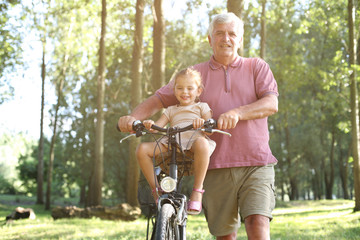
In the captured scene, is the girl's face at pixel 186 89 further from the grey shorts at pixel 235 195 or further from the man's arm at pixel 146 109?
the grey shorts at pixel 235 195

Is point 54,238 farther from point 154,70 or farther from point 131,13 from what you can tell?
point 131,13

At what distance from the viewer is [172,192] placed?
331 centimetres

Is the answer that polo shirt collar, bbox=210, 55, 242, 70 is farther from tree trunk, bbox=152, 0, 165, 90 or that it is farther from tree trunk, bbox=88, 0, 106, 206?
tree trunk, bbox=88, 0, 106, 206

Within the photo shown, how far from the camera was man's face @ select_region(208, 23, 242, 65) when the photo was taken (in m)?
3.94

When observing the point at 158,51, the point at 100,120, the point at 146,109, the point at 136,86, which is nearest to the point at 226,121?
the point at 146,109

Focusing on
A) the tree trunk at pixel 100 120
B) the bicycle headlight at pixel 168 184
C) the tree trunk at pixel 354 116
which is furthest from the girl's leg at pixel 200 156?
the tree trunk at pixel 100 120

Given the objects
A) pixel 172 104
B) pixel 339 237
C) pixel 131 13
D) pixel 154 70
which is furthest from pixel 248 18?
pixel 172 104

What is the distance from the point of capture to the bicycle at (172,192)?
3049 mm

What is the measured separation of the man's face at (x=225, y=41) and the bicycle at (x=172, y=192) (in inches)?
35.1

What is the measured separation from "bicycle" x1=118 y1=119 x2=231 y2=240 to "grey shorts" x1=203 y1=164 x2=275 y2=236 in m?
0.47

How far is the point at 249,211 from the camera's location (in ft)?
11.9

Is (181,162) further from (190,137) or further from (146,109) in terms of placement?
(146,109)

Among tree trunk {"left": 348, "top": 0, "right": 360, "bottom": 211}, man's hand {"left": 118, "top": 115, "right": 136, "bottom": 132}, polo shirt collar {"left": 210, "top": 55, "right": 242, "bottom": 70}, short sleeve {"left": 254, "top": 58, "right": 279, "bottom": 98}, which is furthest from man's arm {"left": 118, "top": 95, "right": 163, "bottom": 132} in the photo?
tree trunk {"left": 348, "top": 0, "right": 360, "bottom": 211}

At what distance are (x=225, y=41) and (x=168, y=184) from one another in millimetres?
1447
